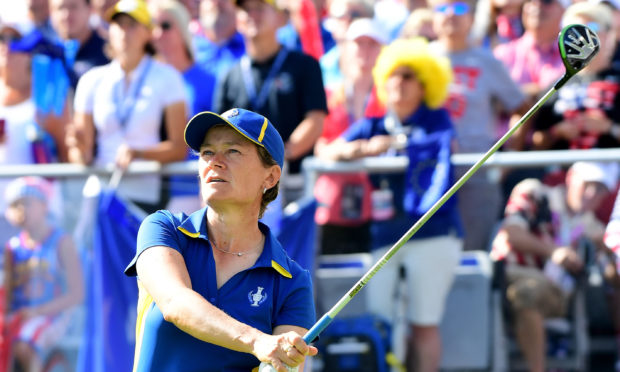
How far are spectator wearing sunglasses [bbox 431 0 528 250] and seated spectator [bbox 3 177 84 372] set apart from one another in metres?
2.67

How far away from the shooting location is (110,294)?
7723 mm

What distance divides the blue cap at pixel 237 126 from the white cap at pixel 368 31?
13.9 feet

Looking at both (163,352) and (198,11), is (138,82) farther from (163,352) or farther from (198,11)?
(163,352)

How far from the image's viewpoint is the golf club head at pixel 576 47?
4.67 meters

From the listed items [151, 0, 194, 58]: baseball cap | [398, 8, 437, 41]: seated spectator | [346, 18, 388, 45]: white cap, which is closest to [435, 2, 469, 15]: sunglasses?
[398, 8, 437, 41]: seated spectator

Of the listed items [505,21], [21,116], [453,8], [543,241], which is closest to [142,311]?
[543,241]

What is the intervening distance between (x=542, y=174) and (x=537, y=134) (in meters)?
0.55

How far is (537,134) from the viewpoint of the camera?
8.09m

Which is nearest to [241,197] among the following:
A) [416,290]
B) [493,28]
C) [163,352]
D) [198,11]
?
[163,352]

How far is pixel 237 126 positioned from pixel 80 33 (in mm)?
5266

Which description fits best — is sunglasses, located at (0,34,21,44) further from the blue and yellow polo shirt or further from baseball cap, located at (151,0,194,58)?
the blue and yellow polo shirt

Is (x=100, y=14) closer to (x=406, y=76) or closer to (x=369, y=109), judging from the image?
(x=369, y=109)

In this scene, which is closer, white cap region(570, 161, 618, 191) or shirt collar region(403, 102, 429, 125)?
white cap region(570, 161, 618, 191)

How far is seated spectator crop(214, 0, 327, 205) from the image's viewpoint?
25.8ft
